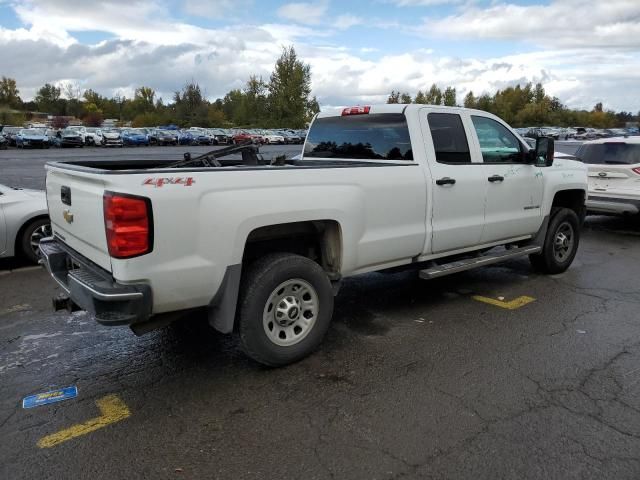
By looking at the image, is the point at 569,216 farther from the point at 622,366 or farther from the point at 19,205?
the point at 19,205

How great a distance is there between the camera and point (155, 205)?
3.17 m

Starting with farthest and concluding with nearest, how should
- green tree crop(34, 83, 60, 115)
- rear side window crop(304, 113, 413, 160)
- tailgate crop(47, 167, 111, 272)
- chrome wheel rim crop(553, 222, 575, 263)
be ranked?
green tree crop(34, 83, 60, 115) < chrome wheel rim crop(553, 222, 575, 263) < rear side window crop(304, 113, 413, 160) < tailgate crop(47, 167, 111, 272)

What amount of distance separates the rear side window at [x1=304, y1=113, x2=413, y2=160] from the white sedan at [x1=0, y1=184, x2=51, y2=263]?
12.1 ft

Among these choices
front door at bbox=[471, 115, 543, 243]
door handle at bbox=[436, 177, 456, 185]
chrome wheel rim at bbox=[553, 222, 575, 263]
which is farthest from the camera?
chrome wheel rim at bbox=[553, 222, 575, 263]

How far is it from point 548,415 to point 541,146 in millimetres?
3414

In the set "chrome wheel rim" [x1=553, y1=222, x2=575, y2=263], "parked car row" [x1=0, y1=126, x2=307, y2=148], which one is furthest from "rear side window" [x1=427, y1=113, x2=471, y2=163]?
"parked car row" [x1=0, y1=126, x2=307, y2=148]

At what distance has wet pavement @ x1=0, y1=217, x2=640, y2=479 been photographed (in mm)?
2883

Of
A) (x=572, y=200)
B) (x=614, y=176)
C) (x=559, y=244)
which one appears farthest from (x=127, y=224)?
(x=614, y=176)

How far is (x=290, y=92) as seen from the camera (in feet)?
227

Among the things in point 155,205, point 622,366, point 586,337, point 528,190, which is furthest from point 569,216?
point 155,205

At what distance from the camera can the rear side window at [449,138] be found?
5.01m

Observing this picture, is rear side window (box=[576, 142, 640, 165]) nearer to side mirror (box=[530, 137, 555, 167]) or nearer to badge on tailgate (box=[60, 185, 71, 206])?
side mirror (box=[530, 137, 555, 167])

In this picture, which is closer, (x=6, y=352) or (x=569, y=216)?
(x=6, y=352)

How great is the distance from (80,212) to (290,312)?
1.61 m
